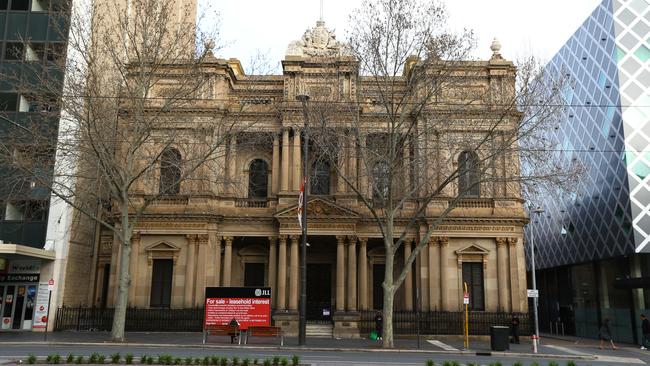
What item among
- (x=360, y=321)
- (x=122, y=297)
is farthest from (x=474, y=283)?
(x=122, y=297)

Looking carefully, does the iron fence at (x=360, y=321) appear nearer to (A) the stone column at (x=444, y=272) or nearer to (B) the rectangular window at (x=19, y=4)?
(A) the stone column at (x=444, y=272)

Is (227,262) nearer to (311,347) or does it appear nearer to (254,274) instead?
(254,274)

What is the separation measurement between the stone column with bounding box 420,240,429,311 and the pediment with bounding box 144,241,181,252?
13399 mm

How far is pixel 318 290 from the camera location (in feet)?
109

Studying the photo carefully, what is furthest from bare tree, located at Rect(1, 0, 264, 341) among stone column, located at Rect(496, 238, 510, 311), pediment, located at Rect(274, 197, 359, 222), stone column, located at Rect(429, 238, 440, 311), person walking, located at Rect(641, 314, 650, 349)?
person walking, located at Rect(641, 314, 650, 349)

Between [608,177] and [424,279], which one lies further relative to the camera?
[608,177]

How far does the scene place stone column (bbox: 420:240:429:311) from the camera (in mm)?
30078

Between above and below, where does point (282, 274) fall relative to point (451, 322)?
→ above

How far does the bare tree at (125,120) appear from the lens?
2286cm

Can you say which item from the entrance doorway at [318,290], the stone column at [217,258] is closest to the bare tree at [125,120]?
the stone column at [217,258]

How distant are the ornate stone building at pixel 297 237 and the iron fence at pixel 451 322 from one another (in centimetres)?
59

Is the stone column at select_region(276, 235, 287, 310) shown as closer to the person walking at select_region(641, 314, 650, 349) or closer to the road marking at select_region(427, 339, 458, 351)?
the road marking at select_region(427, 339, 458, 351)

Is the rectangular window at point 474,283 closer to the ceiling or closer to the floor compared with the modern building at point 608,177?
closer to the floor

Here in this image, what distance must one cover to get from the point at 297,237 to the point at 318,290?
15.7 feet
